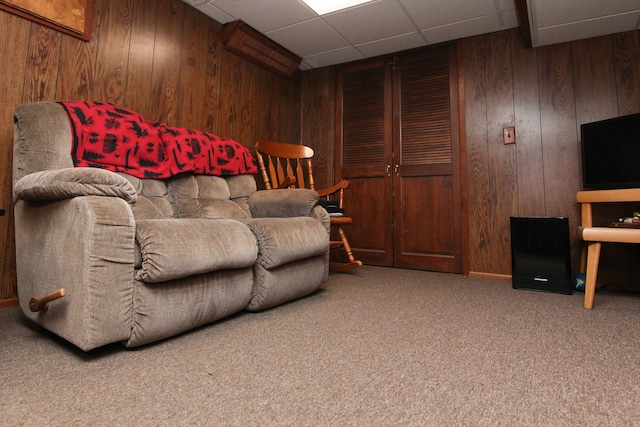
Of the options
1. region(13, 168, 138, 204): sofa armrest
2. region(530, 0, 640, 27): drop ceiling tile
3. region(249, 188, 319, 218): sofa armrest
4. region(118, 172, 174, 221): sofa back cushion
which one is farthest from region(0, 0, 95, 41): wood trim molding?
region(530, 0, 640, 27): drop ceiling tile

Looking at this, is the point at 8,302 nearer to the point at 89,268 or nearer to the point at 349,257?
the point at 89,268

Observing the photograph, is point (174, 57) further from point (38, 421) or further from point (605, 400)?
point (605, 400)

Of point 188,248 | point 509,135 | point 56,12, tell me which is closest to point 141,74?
point 56,12

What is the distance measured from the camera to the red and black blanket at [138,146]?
4.81ft

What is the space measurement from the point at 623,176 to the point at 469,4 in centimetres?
153

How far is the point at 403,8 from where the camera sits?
8.08 feet

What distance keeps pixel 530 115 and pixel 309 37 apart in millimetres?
1888

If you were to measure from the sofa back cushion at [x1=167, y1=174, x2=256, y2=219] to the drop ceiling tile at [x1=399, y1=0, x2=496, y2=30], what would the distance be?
1.71 m

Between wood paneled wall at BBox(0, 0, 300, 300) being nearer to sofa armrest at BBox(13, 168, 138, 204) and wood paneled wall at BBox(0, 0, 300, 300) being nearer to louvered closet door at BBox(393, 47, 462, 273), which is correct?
sofa armrest at BBox(13, 168, 138, 204)

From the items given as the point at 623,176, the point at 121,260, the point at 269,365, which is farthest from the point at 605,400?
the point at 623,176

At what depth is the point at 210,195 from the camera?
1.99 m

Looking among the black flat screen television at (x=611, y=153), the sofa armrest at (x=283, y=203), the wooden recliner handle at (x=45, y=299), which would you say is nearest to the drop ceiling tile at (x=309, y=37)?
the sofa armrest at (x=283, y=203)

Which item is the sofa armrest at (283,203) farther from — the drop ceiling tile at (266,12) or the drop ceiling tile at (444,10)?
the drop ceiling tile at (444,10)

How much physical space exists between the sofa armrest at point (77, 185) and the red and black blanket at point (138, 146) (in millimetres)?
322
